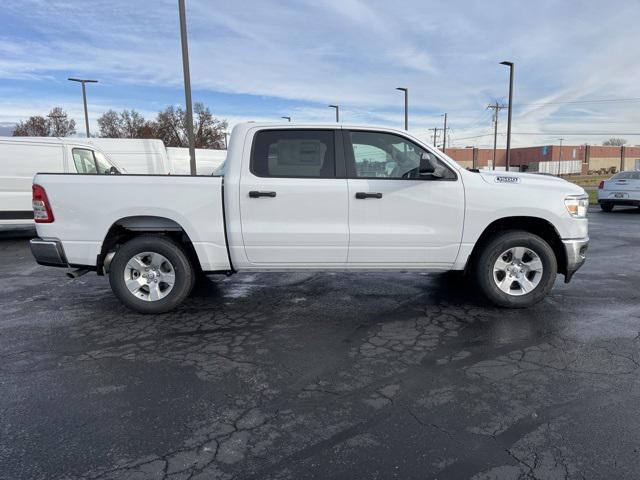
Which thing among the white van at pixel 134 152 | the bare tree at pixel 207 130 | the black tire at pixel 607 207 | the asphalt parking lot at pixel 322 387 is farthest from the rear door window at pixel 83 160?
the bare tree at pixel 207 130

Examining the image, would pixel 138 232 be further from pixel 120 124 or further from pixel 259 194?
pixel 120 124

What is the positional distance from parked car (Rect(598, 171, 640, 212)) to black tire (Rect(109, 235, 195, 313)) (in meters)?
16.0

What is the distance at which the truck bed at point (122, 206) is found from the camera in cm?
498

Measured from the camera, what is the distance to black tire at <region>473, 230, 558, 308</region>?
520 cm

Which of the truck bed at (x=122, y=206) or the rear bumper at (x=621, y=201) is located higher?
the truck bed at (x=122, y=206)

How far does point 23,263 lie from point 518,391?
813cm

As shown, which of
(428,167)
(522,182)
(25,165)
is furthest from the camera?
(25,165)

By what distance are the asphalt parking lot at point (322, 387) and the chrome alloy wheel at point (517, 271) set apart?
264 millimetres

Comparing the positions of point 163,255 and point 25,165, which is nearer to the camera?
point 163,255

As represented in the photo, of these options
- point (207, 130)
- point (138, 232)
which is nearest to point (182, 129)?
point (207, 130)

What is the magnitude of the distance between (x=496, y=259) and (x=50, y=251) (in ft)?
15.4

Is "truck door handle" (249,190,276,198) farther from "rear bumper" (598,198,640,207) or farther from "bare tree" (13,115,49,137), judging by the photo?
"bare tree" (13,115,49,137)

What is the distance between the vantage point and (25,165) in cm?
1038

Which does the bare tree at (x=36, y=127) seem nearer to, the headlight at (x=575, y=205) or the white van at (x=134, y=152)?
the white van at (x=134, y=152)
